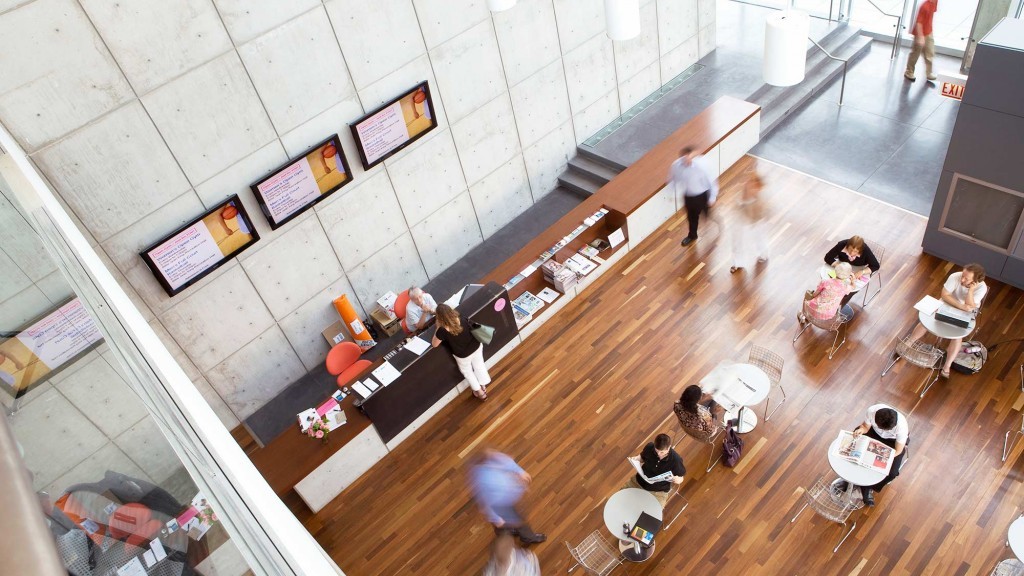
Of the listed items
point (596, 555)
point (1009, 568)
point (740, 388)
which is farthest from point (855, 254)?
point (596, 555)

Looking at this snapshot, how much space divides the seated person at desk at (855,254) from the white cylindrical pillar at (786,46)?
1662 millimetres

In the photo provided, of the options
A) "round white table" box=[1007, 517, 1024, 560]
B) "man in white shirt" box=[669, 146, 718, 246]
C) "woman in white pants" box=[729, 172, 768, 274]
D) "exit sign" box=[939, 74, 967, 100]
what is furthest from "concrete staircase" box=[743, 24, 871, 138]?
"round white table" box=[1007, 517, 1024, 560]

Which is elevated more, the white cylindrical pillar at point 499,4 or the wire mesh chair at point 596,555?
the white cylindrical pillar at point 499,4

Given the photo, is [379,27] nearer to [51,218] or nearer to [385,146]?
[385,146]

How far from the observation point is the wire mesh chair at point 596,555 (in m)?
5.65

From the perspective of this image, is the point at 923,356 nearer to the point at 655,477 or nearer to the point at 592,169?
the point at 655,477

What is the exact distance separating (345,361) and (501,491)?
9.35 feet

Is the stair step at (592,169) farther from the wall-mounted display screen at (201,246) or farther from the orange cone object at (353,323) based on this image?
the wall-mounted display screen at (201,246)

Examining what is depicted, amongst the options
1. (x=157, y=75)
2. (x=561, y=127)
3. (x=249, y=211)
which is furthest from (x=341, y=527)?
(x=561, y=127)

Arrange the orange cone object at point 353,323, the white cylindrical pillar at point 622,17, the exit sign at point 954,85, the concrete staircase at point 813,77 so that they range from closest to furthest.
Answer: the white cylindrical pillar at point 622,17 → the exit sign at point 954,85 → the orange cone object at point 353,323 → the concrete staircase at point 813,77

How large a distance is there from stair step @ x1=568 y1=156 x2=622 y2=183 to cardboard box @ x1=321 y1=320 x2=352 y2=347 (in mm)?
3944

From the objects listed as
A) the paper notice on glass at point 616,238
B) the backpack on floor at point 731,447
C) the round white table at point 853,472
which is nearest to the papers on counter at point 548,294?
the paper notice on glass at point 616,238

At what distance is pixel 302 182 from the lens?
707cm

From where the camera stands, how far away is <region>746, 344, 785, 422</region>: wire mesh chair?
266 inches
